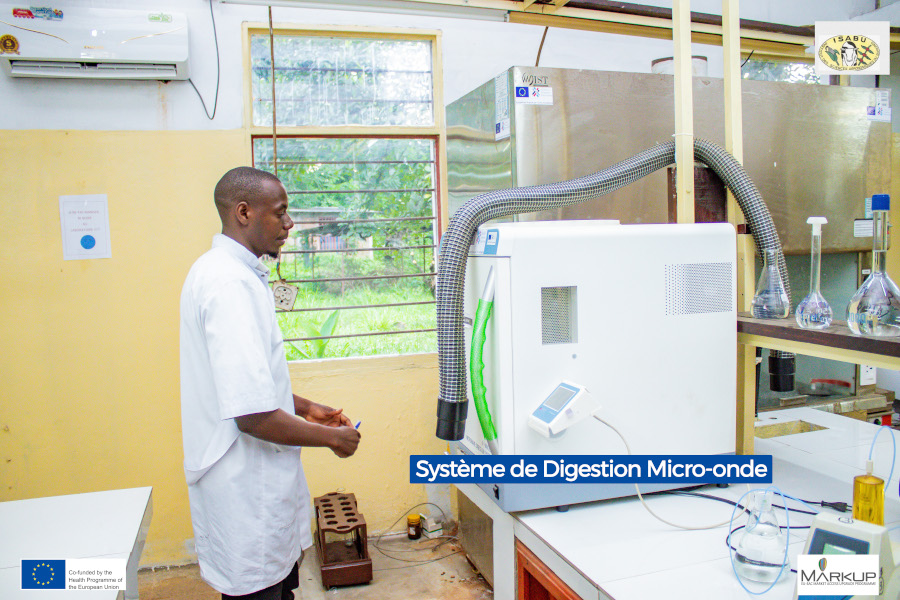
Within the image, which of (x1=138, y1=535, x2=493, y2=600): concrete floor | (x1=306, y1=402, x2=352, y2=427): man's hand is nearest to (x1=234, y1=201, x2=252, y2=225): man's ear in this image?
(x1=306, y1=402, x2=352, y2=427): man's hand

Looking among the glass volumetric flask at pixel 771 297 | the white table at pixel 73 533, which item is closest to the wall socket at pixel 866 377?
the glass volumetric flask at pixel 771 297

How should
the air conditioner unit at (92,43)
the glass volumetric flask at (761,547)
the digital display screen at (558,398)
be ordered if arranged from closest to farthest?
the glass volumetric flask at (761,547), the digital display screen at (558,398), the air conditioner unit at (92,43)

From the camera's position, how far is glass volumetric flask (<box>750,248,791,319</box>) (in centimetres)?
166

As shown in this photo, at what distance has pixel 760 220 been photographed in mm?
1772

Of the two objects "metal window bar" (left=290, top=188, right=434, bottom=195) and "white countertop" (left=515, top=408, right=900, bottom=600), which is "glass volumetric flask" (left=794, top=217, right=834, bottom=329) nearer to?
"white countertop" (left=515, top=408, right=900, bottom=600)

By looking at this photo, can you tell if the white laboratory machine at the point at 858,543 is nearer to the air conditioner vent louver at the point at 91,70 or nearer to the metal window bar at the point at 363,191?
the metal window bar at the point at 363,191

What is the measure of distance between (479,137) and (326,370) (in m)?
1.31

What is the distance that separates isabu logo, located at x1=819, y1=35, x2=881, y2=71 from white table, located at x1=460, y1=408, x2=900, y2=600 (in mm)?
1091

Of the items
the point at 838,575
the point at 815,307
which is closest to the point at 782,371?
the point at 815,307

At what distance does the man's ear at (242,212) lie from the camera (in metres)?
1.69

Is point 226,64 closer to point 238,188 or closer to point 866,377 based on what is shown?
point 238,188

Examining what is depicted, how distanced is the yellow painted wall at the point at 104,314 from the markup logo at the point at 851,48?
2.28 metres

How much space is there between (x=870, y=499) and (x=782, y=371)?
580 mm

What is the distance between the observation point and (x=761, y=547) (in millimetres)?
1203
